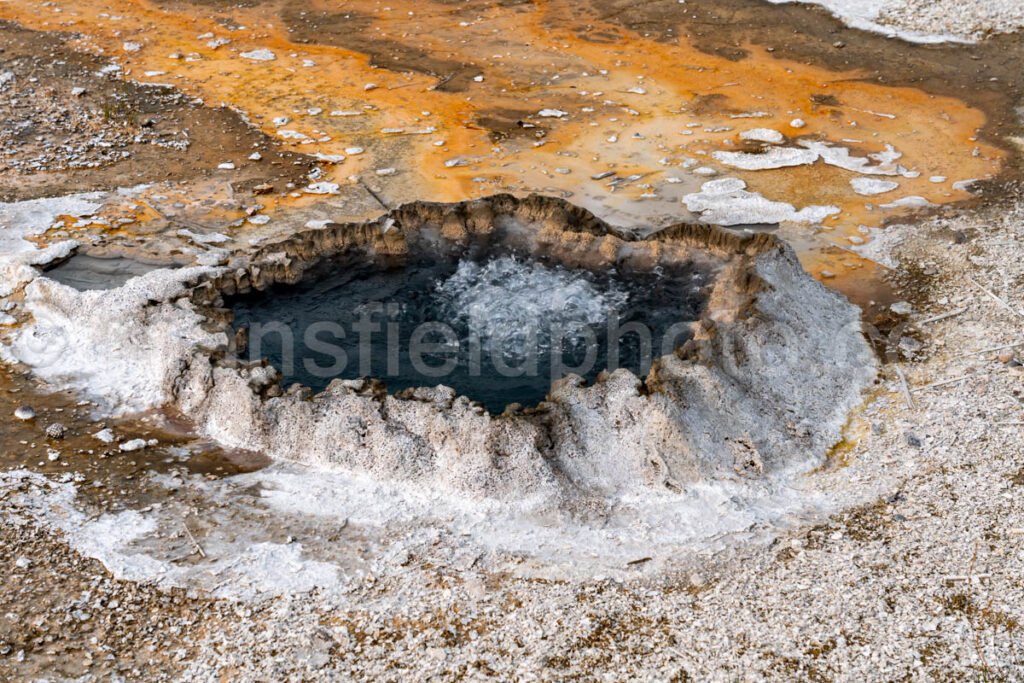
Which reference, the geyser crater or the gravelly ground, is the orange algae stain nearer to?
the geyser crater

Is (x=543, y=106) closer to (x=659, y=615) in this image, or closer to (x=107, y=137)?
(x=107, y=137)

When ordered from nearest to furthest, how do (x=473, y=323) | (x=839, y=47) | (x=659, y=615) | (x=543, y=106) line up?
(x=659, y=615), (x=473, y=323), (x=543, y=106), (x=839, y=47)

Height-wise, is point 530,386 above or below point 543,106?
below

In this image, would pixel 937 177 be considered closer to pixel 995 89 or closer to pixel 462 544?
pixel 995 89

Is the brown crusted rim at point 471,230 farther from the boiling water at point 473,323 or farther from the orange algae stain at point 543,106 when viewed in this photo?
the orange algae stain at point 543,106

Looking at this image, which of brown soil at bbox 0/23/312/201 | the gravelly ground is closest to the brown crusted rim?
the gravelly ground

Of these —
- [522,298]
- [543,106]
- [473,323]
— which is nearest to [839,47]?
[543,106]
